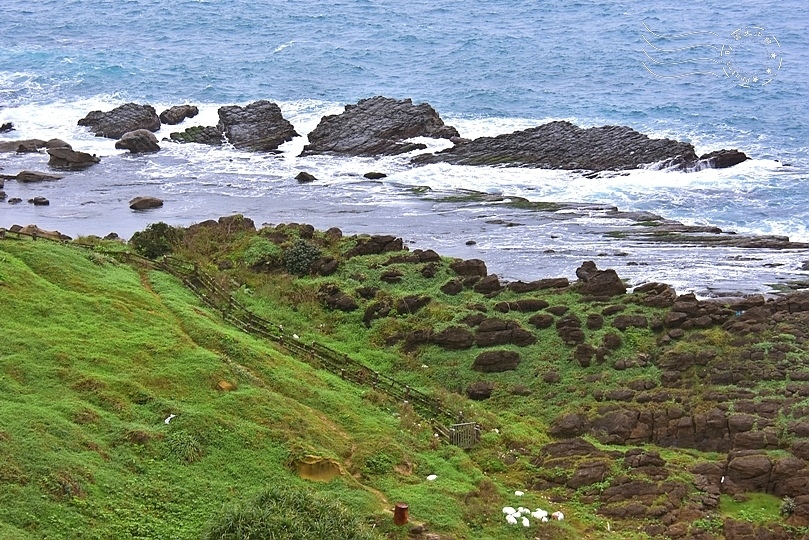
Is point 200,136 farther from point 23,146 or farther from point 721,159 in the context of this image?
point 721,159

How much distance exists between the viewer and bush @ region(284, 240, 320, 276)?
41562 millimetres

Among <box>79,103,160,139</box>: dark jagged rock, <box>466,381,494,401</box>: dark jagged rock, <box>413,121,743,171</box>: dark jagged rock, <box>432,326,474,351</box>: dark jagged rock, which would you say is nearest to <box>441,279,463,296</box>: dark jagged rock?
<box>432,326,474,351</box>: dark jagged rock

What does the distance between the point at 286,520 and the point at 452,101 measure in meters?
70.4

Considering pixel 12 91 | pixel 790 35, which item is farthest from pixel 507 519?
pixel 790 35

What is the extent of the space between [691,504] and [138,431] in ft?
47.2

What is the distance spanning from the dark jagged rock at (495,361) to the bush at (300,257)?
35.7 ft

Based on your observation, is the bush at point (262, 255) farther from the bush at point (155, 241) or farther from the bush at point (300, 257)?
the bush at point (155, 241)

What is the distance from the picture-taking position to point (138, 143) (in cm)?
7381

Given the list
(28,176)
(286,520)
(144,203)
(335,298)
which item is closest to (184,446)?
(286,520)

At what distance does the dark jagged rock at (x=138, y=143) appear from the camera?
73875 millimetres

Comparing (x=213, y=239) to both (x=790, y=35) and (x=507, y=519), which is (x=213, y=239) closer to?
(x=507, y=519)
